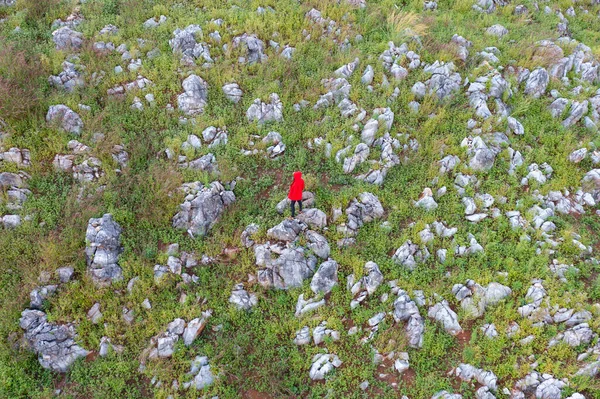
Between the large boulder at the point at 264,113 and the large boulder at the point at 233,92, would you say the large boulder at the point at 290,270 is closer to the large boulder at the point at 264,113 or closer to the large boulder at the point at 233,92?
the large boulder at the point at 264,113

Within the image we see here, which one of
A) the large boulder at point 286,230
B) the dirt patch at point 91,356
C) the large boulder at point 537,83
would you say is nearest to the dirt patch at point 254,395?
the dirt patch at point 91,356

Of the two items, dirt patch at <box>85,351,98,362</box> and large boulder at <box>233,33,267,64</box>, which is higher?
large boulder at <box>233,33,267,64</box>

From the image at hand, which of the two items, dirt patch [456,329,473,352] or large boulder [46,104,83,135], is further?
large boulder [46,104,83,135]

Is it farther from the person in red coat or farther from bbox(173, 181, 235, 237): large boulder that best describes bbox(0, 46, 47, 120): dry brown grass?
the person in red coat

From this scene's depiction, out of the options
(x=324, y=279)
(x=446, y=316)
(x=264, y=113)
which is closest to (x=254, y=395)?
(x=324, y=279)

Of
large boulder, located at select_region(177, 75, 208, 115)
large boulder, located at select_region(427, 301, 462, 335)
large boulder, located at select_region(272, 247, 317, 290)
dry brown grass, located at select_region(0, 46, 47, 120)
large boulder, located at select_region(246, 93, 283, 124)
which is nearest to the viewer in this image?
large boulder, located at select_region(427, 301, 462, 335)

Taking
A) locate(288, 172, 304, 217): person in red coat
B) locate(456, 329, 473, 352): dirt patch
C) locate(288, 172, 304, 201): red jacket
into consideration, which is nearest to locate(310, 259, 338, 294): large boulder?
locate(288, 172, 304, 217): person in red coat

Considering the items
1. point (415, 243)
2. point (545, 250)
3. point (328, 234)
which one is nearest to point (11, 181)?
point (328, 234)
